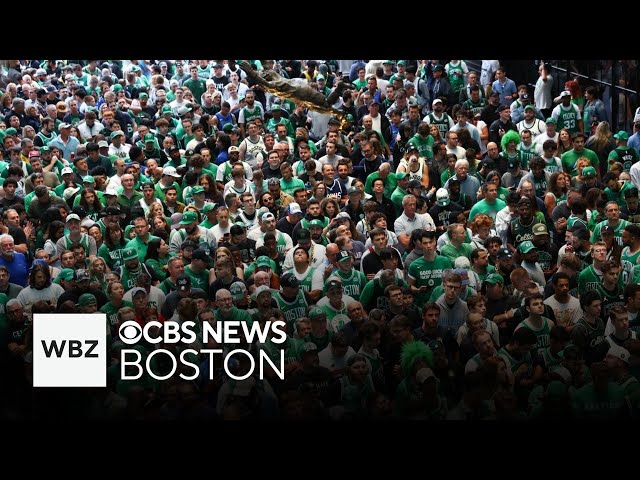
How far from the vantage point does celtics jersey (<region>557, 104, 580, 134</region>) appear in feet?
47.1

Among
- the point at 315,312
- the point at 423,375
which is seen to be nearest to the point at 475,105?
the point at 315,312

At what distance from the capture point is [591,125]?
14.5 m

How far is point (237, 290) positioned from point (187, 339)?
0.63 metres

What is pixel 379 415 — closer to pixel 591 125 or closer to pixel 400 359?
pixel 400 359

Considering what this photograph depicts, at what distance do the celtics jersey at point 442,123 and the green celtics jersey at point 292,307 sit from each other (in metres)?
4.27

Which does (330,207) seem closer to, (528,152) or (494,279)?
(494,279)

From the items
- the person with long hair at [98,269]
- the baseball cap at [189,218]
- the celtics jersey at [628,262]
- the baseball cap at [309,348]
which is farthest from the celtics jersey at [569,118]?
the person with long hair at [98,269]

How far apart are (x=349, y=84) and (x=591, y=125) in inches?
114

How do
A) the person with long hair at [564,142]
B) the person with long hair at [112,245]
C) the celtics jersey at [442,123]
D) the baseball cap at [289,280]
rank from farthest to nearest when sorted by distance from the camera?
1. the celtics jersey at [442,123]
2. the person with long hair at [564,142]
3. the person with long hair at [112,245]
4. the baseball cap at [289,280]

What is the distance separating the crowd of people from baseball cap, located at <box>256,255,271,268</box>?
0.06ft

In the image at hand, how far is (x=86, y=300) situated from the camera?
1043cm

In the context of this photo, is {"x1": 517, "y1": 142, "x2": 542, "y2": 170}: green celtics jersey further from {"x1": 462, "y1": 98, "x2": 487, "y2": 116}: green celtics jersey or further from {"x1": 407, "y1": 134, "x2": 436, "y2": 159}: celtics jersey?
{"x1": 462, "y1": 98, "x2": 487, "y2": 116}: green celtics jersey

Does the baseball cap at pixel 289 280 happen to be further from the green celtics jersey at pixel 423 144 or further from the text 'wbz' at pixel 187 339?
the green celtics jersey at pixel 423 144

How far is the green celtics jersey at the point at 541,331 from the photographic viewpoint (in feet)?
32.7
